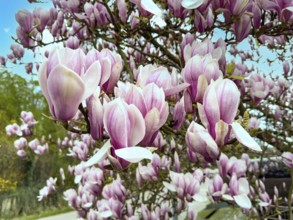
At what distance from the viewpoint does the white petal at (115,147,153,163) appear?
0.77 meters

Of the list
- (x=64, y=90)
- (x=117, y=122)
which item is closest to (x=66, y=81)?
(x=64, y=90)

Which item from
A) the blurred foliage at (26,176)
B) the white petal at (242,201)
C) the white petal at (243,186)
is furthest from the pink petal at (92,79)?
the blurred foliage at (26,176)

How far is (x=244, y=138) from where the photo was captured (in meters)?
0.86

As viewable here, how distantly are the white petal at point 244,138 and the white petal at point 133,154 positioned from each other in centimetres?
22

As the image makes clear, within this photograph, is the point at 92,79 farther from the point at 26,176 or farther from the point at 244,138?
the point at 26,176

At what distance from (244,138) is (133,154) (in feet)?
0.86

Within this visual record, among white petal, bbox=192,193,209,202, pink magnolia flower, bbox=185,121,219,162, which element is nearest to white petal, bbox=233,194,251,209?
white petal, bbox=192,193,209,202

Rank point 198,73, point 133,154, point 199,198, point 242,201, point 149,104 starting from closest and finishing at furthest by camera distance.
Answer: point 133,154, point 149,104, point 198,73, point 242,201, point 199,198

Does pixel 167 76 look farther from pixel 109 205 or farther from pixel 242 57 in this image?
pixel 242 57

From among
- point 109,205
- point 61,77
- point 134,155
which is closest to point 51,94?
point 61,77

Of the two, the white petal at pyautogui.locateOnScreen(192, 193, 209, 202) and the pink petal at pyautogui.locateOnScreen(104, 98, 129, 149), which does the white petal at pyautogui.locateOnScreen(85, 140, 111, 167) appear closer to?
the pink petal at pyautogui.locateOnScreen(104, 98, 129, 149)

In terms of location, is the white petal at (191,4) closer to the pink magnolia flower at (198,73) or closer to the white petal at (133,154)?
the pink magnolia flower at (198,73)

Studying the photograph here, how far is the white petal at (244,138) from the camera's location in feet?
2.73

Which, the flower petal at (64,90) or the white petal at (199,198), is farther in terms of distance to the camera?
the white petal at (199,198)
